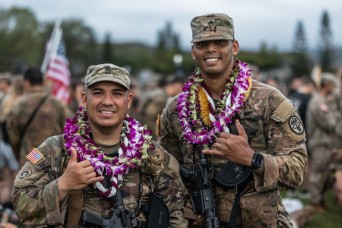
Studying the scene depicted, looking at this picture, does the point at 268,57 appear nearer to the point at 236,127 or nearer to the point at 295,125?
the point at 295,125

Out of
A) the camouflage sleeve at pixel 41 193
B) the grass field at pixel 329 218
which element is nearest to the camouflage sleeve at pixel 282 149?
the camouflage sleeve at pixel 41 193

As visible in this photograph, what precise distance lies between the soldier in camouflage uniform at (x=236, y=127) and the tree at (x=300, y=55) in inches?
1795

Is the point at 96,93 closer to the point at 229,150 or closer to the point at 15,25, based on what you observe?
the point at 229,150

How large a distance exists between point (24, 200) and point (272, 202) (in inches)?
66.0

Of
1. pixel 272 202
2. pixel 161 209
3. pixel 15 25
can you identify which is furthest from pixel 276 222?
pixel 15 25

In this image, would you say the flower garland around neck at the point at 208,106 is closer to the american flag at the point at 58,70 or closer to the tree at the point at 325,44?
the american flag at the point at 58,70

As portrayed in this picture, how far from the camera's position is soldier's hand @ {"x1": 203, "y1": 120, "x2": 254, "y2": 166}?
3855 mm

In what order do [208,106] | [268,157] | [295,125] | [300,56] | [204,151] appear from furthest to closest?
1. [300,56]
2. [208,106]
3. [295,125]
4. [204,151]
5. [268,157]

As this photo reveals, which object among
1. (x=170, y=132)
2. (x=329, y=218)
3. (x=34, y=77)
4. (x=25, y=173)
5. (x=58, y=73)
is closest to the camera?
(x=25, y=173)

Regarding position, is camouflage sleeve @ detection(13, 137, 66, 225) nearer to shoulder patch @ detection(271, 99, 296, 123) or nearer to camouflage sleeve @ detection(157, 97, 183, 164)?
camouflage sleeve @ detection(157, 97, 183, 164)

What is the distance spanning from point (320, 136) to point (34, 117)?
206 inches

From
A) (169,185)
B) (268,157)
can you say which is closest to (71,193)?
(169,185)

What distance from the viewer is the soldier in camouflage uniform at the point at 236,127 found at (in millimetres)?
4008

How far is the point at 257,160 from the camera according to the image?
12.8 feet
